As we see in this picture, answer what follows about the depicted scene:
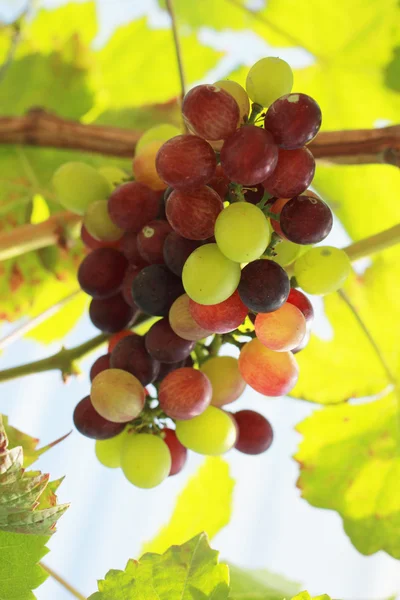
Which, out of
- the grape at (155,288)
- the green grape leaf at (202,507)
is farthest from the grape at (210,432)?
the green grape leaf at (202,507)

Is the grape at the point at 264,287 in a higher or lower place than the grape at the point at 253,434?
higher

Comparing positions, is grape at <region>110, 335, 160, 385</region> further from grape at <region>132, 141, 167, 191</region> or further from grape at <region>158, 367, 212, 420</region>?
grape at <region>132, 141, 167, 191</region>

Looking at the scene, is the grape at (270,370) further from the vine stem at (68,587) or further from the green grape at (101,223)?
the vine stem at (68,587)

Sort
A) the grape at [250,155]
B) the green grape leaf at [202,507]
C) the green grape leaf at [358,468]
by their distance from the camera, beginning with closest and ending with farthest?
A: the grape at [250,155] < the green grape leaf at [358,468] < the green grape leaf at [202,507]

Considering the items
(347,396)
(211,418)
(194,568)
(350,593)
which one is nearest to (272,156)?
(211,418)

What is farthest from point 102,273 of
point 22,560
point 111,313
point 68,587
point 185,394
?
point 68,587

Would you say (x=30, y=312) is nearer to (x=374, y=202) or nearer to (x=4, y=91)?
(x=4, y=91)

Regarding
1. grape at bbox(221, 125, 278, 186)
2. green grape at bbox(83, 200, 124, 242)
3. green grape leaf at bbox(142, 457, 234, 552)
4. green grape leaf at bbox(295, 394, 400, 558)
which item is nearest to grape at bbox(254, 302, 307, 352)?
grape at bbox(221, 125, 278, 186)

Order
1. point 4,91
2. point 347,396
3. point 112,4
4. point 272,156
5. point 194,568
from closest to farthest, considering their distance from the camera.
→ point 272,156
point 194,568
point 347,396
point 4,91
point 112,4
